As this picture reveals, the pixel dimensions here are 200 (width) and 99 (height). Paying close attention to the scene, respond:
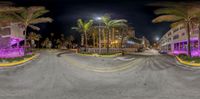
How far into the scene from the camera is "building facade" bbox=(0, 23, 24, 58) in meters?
15.5

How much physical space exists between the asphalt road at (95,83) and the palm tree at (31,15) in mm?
2982

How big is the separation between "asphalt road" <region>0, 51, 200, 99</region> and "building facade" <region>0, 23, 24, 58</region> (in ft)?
5.23

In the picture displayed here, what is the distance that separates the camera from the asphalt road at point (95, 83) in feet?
31.6

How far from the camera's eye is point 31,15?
1541 cm

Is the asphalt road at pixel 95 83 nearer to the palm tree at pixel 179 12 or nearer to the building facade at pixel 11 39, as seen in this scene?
the building facade at pixel 11 39

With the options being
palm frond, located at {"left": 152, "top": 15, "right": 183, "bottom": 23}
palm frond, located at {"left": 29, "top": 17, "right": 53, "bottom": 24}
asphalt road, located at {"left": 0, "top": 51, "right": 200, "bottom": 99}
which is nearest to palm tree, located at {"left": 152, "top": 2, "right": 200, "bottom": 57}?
palm frond, located at {"left": 152, "top": 15, "right": 183, "bottom": 23}

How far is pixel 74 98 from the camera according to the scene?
9125 mm

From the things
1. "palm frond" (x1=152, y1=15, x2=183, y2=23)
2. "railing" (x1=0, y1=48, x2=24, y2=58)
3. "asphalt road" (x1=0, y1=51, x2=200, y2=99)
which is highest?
"palm frond" (x1=152, y1=15, x2=183, y2=23)

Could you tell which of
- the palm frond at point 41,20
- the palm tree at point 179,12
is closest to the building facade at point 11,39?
the palm frond at point 41,20

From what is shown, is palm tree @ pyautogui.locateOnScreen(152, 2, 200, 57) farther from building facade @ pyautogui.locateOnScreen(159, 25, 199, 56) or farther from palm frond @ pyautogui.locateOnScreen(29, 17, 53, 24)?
palm frond @ pyautogui.locateOnScreen(29, 17, 53, 24)

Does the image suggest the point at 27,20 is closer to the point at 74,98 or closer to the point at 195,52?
the point at 74,98

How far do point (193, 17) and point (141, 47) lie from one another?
22.6 feet

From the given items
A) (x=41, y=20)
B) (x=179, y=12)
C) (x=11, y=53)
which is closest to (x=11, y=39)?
(x=11, y=53)

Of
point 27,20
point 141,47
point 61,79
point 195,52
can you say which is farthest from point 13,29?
point 195,52
